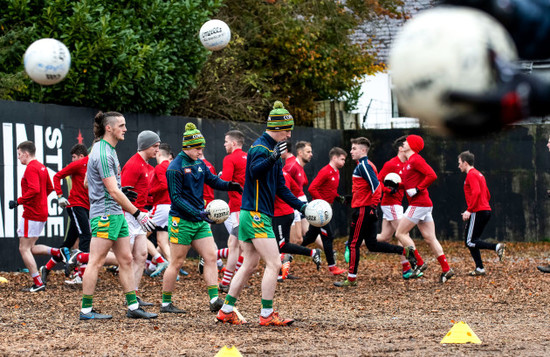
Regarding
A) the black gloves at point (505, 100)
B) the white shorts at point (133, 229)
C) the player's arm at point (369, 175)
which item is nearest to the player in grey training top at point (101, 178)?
the white shorts at point (133, 229)

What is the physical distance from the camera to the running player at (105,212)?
8.74 meters

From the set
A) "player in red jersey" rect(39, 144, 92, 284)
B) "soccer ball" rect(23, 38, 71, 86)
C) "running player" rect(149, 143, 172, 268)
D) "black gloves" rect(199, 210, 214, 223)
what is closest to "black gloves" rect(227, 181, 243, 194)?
"black gloves" rect(199, 210, 214, 223)

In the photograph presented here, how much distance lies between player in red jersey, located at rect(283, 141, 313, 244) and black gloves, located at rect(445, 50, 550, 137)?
1064 cm

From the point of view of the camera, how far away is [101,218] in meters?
8.78

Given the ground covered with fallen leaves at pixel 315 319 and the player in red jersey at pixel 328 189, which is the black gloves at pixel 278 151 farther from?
the player in red jersey at pixel 328 189

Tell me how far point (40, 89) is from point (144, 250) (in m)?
5.31

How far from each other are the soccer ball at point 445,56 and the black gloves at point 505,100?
0.09 feet

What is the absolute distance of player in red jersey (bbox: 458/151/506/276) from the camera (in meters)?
13.7

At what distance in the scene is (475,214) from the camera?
45.9 feet

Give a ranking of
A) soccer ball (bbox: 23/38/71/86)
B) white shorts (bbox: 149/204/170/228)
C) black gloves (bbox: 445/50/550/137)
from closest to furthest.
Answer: black gloves (bbox: 445/50/550/137) < soccer ball (bbox: 23/38/71/86) < white shorts (bbox: 149/204/170/228)

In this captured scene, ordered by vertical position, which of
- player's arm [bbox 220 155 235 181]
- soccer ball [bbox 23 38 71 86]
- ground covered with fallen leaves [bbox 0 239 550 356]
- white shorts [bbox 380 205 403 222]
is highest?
soccer ball [bbox 23 38 71 86]

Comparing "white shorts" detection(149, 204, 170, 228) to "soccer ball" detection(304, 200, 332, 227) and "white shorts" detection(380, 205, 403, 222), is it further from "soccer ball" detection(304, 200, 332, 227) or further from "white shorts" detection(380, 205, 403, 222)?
"soccer ball" detection(304, 200, 332, 227)

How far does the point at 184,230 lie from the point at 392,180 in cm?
488

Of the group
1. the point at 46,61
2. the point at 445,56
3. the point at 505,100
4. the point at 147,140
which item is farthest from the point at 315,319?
the point at 505,100
